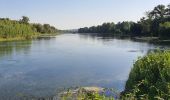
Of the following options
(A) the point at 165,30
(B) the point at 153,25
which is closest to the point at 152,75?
(A) the point at 165,30

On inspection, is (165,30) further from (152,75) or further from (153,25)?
(152,75)

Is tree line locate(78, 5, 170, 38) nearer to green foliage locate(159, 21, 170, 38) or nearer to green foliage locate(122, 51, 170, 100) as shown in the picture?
green foliage locate(159, 21, 170, 38)

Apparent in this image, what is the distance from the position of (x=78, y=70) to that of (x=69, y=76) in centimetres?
415

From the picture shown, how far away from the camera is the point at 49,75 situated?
30844mm

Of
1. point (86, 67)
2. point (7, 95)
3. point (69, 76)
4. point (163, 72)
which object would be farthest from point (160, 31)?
point (163, 72)

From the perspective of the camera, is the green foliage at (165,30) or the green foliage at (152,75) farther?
the green foliage at (165,30)

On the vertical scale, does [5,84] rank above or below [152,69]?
below

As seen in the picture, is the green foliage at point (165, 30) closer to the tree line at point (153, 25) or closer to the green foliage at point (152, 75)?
the tree line at point (153, 25)

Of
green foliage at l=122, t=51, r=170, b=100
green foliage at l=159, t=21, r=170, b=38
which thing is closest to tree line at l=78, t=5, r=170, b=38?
green foliage at l=159, t=21, r=170, b=38

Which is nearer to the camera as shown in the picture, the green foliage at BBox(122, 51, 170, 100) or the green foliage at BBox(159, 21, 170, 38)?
the green foliage at BBox(122, 51, 170, 100)

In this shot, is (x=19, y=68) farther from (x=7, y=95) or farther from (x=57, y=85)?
(x=7, y=95)

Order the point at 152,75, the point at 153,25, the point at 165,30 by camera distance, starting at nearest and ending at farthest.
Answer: the point at 152,75 < the point at 165,30 < the point at 153,25

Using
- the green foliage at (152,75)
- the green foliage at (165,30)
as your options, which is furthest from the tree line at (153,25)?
the green foliage at (152,75)

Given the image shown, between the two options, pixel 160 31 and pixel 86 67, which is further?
pixel 160 31
